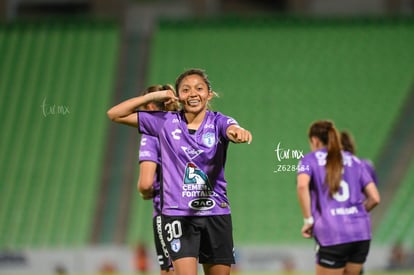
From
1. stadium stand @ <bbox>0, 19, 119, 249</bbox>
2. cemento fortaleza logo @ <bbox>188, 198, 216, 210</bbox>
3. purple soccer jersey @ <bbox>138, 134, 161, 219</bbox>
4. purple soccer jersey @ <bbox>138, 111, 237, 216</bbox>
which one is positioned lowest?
cemento fortaleza logo @ <bbox>188, 198, 216, 210</bbox>

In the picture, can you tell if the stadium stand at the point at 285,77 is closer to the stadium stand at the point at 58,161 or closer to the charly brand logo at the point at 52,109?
the stadium stand at the point at 58,161

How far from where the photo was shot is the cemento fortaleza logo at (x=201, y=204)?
5555mm

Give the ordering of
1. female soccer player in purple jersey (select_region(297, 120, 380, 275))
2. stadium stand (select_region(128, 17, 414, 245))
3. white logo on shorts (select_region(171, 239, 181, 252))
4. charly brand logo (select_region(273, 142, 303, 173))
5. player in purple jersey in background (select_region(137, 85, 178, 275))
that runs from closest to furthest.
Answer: white logo on shorts (select_region(171, 239, 181, 252)) → player in purple jersey in background (select_region(137, 85, 178, 275)) → female soccer player in purple jersey (select_region(297, 120, 380, 275)) → charly brand logo (select_region(273, 142, 303, 173)) → stadium stand (select_region(128, 17, 414, 245))

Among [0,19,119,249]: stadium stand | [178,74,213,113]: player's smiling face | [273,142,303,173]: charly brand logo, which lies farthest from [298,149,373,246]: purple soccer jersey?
[0,19,119,249]: stadium stand

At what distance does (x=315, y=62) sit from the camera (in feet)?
51.2

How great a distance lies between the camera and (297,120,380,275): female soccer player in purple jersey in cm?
676

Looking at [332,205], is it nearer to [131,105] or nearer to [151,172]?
[151,172]

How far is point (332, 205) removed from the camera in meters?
6.83

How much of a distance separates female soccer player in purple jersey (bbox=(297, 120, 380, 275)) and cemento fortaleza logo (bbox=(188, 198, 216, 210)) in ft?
4.40

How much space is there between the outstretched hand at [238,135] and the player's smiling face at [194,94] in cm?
30

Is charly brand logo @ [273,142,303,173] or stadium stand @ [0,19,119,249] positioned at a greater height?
stadium stand @ [0,19,119,249]

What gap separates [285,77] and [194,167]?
35.9ft

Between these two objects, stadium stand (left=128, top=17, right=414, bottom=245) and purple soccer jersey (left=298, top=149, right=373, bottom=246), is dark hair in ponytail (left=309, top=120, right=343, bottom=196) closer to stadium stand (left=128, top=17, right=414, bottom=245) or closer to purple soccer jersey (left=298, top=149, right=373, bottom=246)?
purple soccer jersey (left=298, top=149, right=373, bottom=246)

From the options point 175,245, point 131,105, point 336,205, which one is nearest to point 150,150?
point 131,105
